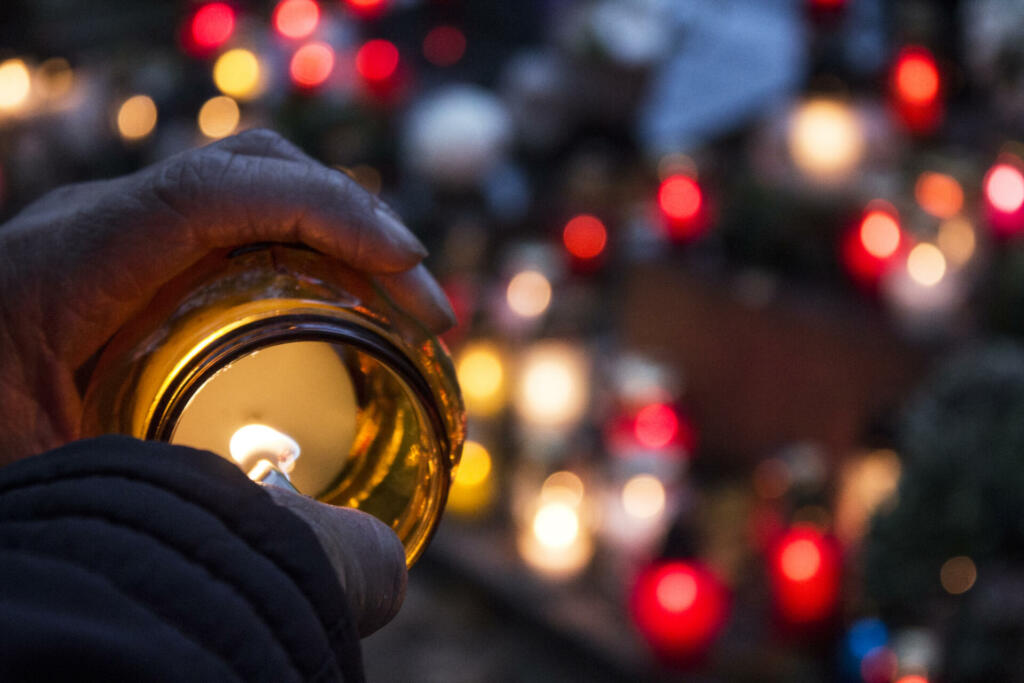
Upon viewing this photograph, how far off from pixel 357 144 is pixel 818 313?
1.08 m

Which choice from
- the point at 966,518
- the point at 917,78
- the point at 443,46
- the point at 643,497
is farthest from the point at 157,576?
the point at 443,46

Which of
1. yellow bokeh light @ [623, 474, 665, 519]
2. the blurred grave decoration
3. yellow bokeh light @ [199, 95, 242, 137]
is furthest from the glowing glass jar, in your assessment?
yellow bokeh light @ [199, 95, 242, 137]

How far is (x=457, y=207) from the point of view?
2.07 meters

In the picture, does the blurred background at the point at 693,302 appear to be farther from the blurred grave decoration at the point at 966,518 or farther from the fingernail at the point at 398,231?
the fingernail at the point at 398,231

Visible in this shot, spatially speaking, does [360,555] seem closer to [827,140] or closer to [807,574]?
[807,574]

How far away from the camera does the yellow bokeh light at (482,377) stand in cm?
168

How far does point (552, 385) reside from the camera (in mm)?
1610

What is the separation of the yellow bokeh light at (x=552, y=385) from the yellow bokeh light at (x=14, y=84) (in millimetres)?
1345

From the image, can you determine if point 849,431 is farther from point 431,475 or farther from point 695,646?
point 431,475

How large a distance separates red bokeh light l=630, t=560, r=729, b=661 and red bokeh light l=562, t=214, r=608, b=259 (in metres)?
0.73

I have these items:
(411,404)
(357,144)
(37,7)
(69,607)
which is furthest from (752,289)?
(37,7)

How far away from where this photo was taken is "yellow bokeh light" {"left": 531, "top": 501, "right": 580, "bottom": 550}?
155 centimetres

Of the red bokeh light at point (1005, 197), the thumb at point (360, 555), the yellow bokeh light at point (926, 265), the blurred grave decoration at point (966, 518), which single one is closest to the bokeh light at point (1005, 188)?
the red bokeh light at point (1005, 197)

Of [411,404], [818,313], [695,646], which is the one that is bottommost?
[695,646]
